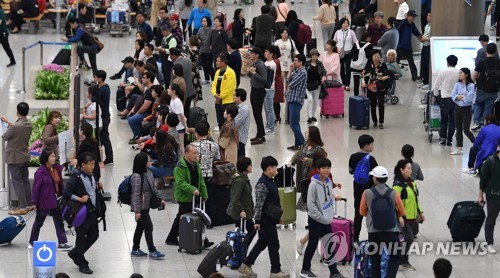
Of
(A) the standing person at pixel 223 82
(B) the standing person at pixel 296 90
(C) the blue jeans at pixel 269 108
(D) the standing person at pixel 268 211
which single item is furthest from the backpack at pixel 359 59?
(D) the standing person at pixel 268 211

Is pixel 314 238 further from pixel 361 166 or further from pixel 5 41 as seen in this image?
Answer: pixel 5 41

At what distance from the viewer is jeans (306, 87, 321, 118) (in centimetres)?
2258

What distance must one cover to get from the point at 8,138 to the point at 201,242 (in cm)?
343

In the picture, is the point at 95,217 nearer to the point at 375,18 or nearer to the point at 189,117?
the point at 189,117

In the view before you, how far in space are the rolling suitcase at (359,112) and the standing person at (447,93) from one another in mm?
1556

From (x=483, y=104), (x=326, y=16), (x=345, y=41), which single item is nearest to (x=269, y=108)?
(x=483, y=104)

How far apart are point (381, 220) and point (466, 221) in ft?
8.31

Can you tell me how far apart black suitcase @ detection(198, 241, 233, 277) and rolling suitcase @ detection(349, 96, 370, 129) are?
8.69 meters

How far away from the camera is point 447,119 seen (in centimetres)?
2139

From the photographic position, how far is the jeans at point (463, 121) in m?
20.6

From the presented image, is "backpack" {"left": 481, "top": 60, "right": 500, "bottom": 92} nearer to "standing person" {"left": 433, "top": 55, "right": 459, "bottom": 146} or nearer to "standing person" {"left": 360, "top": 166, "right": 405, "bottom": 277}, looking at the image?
"standing person" {"left": 433, "top": 55, "right": 459, "bottom": 146}

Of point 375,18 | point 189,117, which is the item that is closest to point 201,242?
point 189,117

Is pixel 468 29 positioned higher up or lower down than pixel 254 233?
higher up

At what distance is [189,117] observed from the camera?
19.8m
